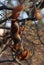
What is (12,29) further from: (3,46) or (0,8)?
(0,8)

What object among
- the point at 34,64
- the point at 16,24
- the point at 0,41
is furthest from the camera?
the point at 34,64

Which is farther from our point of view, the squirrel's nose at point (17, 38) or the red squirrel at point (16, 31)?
the squirrel's nose at point (17, 38)

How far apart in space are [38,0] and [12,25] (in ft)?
1.85

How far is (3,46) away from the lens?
1.77 m

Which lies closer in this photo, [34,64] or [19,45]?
[19,45]

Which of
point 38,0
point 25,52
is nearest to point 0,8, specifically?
point 38,0

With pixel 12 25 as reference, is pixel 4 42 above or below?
below

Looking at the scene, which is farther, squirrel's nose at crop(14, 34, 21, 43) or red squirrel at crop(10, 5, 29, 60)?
squirrel's nose at crop(14, 34, 21, 43)

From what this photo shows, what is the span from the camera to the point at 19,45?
1.67 m

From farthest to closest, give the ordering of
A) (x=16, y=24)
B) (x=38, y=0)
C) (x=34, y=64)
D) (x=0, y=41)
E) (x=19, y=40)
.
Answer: (x=34, y=64)
(x=38, y=0)
(x=0, y=41)
(x=19, y=40)
(x=16, y=24)

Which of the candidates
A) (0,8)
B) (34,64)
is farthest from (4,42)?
(34,64)

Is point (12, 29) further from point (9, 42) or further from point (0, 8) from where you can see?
point (0, 8)

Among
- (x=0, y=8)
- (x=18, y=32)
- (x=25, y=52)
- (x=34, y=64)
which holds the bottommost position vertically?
(x=34, y=64)

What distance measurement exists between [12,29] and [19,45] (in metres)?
0.22
